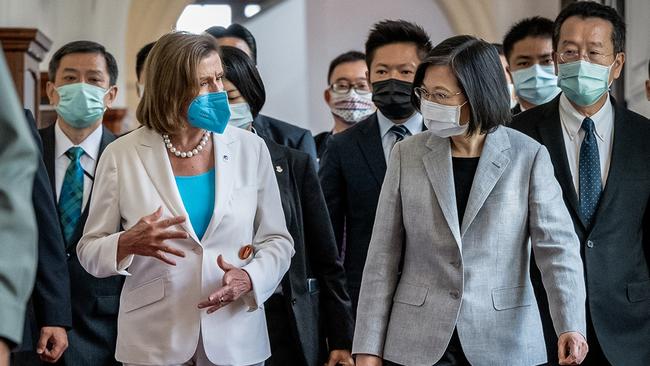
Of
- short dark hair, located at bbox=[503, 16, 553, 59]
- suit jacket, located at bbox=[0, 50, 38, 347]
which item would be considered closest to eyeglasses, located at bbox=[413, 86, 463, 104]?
suit jacket, located at bbox=[0, 50, 38, 347]

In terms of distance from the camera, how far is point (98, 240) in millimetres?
3672

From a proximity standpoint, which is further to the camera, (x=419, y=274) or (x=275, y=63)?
(x=275, y=63)

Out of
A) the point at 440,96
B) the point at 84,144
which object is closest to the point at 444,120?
the point at 440,96

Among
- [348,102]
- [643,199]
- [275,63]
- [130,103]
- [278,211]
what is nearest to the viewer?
[278,211]

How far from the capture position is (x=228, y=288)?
357 centimetres

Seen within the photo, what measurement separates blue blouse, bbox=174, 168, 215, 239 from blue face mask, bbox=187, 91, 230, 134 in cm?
14

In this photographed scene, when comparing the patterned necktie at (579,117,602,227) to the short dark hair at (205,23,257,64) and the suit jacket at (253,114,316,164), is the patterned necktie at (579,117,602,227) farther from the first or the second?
the short dark hair at (205,23,257,64)

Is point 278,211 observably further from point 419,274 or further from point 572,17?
point 572,17

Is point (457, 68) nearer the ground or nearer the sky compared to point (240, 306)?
nearer the sky

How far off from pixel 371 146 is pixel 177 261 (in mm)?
1647

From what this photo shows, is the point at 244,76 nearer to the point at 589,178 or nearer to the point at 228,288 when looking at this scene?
the point at 589,178

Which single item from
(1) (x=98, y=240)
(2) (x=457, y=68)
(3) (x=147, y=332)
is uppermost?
(2) (x=457, y=68)

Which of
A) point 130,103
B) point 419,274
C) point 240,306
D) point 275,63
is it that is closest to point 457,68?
point 419,274

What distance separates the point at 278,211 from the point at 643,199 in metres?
1.38
